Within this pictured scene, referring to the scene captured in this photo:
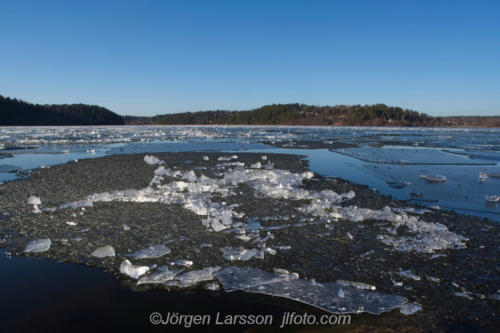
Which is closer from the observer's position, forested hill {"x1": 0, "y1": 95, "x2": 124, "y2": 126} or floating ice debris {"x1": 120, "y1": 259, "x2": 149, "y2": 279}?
floating ice debris {"x1": 120, "y1": 259, "x2": 149, "y2": 279}

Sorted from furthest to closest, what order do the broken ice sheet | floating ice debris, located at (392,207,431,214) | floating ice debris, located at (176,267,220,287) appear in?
floating ice debris, located at (392,207,431,214)
floating ice debris, located at (176,267,220,287)
the broken ice sheet

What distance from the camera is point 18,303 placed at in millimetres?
3213

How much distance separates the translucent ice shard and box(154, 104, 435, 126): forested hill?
307 ft

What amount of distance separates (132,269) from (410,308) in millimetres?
3347

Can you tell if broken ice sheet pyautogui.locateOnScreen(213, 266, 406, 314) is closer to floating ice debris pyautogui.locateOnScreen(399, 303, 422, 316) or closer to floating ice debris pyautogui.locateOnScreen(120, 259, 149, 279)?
floating ice debris pyautogui.locateOnScreen(399, 303, 422, 316)

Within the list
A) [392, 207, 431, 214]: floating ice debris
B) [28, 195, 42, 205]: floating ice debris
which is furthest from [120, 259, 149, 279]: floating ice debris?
[392, 207, 431, 214]: floating ice debris

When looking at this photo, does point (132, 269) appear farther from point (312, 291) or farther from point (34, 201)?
point (34, 201)

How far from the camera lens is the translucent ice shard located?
3.07 meters

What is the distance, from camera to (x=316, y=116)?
103438 mm

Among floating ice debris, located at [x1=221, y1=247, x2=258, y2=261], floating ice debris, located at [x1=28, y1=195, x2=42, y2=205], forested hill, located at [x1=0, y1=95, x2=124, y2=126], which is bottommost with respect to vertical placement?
floating ice debris, located at [x1=221, y1=247, x2=258, y2=261]

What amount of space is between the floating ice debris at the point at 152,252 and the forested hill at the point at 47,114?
93.7 m

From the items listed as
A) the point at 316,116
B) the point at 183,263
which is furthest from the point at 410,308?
the point at 316,116

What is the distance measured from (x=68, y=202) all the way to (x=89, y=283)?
422cm

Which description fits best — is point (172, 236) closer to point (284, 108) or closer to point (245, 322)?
point (245, 322)
